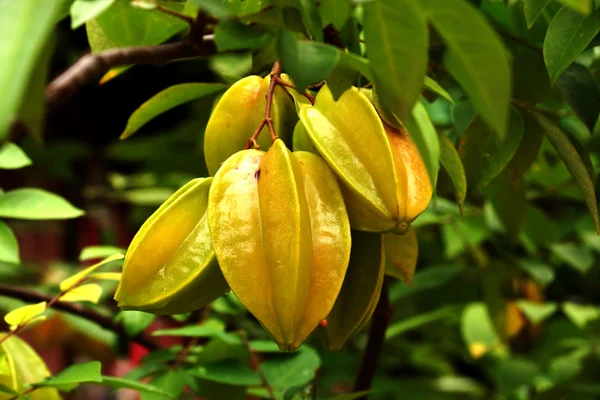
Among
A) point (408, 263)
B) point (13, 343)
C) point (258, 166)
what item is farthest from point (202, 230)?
point (13, 343)

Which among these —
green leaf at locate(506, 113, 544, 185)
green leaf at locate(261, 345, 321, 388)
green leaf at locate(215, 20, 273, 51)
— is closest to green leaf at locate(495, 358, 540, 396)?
green leaf at locate(261, 345, 321, 388)

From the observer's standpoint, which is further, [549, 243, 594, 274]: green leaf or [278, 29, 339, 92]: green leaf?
[549, 243, 594, 274]: green leaf

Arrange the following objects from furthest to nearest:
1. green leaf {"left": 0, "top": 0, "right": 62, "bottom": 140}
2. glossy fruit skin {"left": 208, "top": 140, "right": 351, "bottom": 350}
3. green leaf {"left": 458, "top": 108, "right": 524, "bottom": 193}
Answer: green leaf {"left": 458, "top": 108, "right": 524, "bottom": 193}, glossy fruit skin {"left": 208, "top": 140, "right": 351, "bottom": 350}, green leaf {"left": 0, "top": 0, "right": 62, "bottom": 140}

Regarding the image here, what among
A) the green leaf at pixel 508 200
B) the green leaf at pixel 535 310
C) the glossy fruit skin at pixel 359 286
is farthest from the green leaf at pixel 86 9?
the green leaf at pixel 535 310

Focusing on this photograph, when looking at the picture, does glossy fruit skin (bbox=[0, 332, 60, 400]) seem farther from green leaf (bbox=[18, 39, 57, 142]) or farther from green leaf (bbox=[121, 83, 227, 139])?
green leaf (bbox=[18, 39, 57, 142])

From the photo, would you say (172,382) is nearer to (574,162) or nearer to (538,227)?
(574,162)

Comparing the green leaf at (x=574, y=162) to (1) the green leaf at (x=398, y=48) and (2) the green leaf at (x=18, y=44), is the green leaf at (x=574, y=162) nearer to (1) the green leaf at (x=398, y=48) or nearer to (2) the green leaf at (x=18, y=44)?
(1) the green leaf at (x=398, y=48)

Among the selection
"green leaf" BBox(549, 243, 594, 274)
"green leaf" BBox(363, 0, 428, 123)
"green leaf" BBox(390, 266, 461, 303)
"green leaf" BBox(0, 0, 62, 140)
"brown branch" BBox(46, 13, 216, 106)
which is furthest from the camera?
"green leaf" BBox(549, 243, 594, 274)
